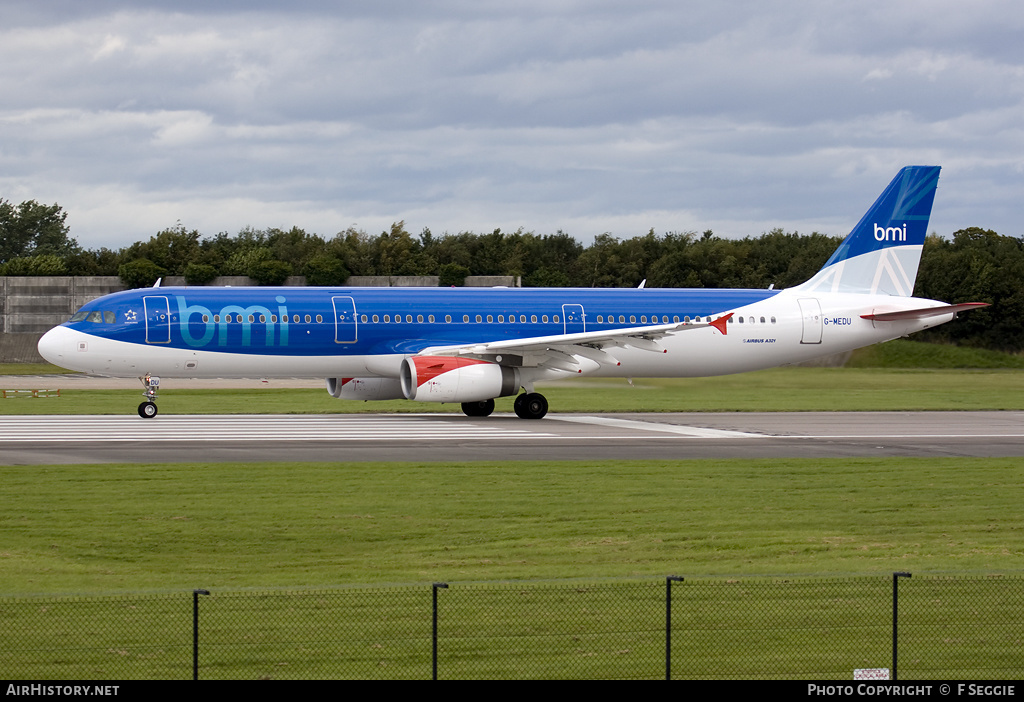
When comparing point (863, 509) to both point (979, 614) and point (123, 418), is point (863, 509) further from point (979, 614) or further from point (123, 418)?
point (123, 418)

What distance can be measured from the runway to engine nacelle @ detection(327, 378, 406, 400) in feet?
2.55

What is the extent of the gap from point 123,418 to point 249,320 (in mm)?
5224

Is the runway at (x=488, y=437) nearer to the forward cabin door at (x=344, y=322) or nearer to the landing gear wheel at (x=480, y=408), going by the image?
the landing gear wheel at (x=480, y=408)

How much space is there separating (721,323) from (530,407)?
650cm

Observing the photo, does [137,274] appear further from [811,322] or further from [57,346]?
[811,322]

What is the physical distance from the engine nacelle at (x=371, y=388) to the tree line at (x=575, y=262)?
47443mm

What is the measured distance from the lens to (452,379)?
114 ft

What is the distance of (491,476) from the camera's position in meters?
23.5

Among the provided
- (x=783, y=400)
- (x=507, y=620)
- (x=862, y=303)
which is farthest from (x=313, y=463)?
(x=783, y=400)

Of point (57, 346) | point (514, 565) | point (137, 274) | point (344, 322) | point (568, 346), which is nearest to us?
point (514, 565)

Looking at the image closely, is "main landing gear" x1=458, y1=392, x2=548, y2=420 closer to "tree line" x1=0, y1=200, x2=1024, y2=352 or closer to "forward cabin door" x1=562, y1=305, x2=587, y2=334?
"forward cabin door" x1=562, y1=305, x2=587, y2=334

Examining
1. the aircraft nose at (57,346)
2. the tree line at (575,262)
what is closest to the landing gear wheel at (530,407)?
Answer: the aircraft nose at (57,346)

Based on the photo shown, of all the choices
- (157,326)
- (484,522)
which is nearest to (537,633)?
(484,522)

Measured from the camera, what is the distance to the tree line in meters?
82.6
